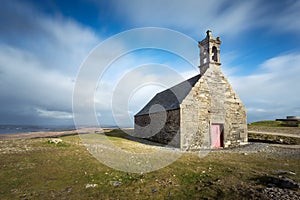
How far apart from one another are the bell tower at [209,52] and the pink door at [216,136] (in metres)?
6.21

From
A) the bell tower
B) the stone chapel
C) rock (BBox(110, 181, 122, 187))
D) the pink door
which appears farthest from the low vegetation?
the bell tower

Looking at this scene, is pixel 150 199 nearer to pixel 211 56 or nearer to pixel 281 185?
pixel 281 185

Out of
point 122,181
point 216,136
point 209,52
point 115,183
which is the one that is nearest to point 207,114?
point 216,136

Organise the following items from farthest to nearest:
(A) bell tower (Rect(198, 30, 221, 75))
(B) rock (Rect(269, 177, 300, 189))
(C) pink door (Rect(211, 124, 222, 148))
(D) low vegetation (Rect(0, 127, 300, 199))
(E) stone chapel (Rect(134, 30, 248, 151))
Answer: (A) bell tower (Rect(198, 30, 221, 75)), (C) pink door (Rect(211, 124, 222, 148)), (E) stone chapel (Rect(134, 30, 248, 151)), (B) rock (Rect(269, 177, 300, 189)), (D) low vegetation (Rect(0, 127, 300, 199))

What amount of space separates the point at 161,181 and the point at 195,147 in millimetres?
10654

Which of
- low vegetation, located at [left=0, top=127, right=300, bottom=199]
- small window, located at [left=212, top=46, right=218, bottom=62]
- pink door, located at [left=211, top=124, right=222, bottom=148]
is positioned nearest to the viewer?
low vegetation, located at [left=0, top=127, right=300, bottom=199]

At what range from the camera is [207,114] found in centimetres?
1716

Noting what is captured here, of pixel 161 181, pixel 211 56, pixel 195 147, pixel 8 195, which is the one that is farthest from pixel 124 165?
pixel 211 56

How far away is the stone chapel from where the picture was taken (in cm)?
1614

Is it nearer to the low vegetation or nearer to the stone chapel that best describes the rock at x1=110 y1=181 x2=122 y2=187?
the low vegetation

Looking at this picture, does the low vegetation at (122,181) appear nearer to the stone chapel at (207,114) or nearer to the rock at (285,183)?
the rock at (285,183)

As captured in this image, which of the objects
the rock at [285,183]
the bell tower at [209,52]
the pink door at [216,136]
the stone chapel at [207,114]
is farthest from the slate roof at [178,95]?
the rock at [285,183]

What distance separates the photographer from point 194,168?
8109mm

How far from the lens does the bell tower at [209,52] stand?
742 inches
